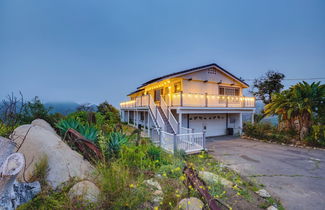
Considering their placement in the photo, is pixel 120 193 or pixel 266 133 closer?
pixel 120 193

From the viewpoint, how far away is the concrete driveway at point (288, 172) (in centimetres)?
359

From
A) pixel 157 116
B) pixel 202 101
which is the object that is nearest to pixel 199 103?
pixel 202 101

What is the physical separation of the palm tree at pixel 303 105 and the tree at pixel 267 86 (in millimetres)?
8948

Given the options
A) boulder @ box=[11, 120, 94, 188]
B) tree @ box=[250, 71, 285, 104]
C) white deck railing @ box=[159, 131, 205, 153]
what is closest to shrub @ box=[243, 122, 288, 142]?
white deck railing @ box=[159, 131, 205, 153]

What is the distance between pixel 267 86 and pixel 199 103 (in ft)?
45.8

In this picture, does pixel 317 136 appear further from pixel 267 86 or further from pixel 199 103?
pixel 267 86

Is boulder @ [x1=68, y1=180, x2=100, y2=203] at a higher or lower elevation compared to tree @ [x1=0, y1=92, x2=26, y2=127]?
lower

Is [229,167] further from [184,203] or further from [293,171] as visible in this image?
[184,203]

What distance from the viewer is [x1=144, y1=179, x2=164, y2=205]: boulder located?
237 cm

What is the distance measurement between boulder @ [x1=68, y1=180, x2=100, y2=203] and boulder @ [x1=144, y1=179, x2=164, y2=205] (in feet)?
3.11

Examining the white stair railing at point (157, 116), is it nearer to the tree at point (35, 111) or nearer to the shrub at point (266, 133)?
the tree at point (35, 111)

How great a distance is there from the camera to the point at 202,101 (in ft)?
35.4

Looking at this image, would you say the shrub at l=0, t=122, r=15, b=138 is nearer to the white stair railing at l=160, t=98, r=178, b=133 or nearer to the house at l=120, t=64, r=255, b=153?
the house at l=120, t=64, r=255, b=153

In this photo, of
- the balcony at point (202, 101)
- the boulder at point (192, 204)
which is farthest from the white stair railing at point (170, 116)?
the boulder at point (192, 204)
